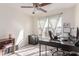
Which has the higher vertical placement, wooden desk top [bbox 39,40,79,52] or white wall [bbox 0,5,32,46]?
white wall [bbox 0,5,32,46]

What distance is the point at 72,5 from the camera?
152 centimetres

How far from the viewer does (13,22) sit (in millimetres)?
1610

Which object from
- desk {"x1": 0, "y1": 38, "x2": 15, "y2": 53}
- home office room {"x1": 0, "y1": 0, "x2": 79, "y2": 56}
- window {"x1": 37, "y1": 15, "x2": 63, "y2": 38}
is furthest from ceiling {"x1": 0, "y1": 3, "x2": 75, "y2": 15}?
desk {"x1": 0, "y1": 38, "x2": 15, "y2": 53}

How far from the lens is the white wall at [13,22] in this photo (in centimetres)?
153

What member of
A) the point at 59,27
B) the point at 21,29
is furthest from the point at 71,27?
the point at 21,29

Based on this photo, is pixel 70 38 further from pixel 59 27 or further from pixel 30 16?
pixel 30 16

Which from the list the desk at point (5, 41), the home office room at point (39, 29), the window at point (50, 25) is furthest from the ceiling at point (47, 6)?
the desk at point (5, 41)

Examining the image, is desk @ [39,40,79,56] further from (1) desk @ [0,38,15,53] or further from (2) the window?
(1) desk @ [0,38,15,53]

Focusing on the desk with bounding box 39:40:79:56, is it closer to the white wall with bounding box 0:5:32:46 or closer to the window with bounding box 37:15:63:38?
the window with bounding box 37:15:63:38

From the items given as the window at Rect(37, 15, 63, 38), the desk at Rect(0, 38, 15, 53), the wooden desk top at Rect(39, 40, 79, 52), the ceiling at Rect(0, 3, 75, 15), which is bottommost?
the wooden desk top at Rect(39, 40, 79, 52)

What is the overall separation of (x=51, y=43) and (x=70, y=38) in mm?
356

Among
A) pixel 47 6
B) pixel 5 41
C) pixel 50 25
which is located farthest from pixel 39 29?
pixel 5 41

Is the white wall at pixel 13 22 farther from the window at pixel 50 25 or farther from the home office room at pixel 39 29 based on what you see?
the window at pixel 50 25

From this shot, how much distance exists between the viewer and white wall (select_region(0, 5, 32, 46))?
5.03ft
